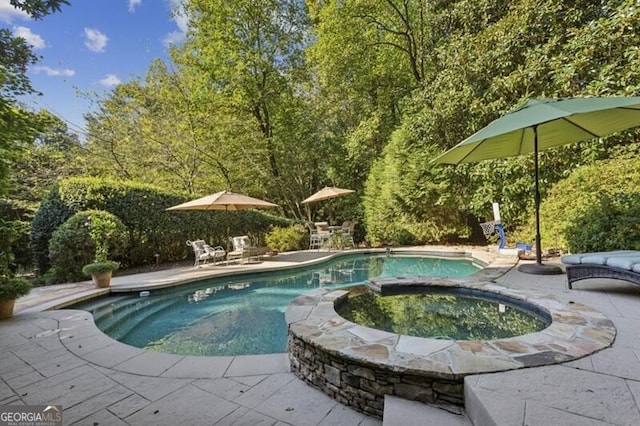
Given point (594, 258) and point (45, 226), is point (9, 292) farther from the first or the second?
point (594, 258)

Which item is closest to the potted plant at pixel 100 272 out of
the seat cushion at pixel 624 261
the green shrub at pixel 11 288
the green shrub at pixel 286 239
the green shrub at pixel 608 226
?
the green shrub at pixel 11 288

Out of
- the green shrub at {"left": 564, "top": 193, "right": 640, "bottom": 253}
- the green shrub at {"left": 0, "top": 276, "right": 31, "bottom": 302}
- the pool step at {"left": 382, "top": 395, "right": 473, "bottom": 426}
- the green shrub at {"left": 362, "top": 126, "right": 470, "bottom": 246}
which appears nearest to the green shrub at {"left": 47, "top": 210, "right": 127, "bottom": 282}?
the green shrub at {"left": 0, "top": 276, "right": 31, "bottom": 302}

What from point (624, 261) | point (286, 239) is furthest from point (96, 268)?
point (624, 261)

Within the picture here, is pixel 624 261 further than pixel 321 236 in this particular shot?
No

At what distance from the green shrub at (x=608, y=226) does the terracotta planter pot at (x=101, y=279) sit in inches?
343

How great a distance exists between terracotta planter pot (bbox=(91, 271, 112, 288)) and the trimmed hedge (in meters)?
2.28

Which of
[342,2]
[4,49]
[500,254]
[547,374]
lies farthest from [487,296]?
[342,2]

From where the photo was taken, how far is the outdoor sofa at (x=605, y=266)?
11.0 ft

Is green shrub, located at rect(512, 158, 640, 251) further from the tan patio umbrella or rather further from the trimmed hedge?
the trimmed hedge

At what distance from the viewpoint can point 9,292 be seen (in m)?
4.21

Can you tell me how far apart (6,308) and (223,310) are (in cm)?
291

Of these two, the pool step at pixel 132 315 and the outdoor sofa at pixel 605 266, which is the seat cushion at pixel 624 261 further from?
the pool step at pixel 132 315

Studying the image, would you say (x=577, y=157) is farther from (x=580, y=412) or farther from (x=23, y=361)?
(x=23, y=361)

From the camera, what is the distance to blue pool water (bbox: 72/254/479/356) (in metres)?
4.06
